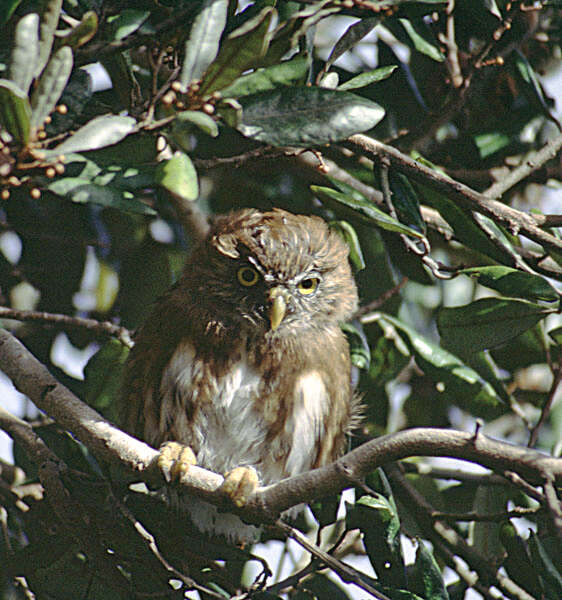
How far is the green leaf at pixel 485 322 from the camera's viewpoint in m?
2.98

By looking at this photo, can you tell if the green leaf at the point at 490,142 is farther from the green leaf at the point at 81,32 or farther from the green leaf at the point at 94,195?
the green leaf at the point at 81,32

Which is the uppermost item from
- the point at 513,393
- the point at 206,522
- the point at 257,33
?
the point at 257,33

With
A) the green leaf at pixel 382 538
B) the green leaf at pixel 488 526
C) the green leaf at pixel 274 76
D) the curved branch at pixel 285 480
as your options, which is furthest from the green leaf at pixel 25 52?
the green leaf at pixel 488 526

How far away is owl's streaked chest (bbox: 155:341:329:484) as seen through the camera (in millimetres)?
3420

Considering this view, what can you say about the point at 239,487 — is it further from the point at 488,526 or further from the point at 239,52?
the point at 488,526

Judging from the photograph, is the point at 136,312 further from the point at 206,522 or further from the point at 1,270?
the point at 206,522

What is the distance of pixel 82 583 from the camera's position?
3.22m

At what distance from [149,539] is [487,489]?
1.60 meters

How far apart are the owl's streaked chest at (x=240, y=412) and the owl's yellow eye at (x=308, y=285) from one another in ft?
1.24

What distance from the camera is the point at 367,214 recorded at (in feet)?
9.03

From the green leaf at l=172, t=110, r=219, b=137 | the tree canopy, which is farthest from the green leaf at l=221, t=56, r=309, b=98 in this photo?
the green leaf at l=172, t=110, r=219, b=137

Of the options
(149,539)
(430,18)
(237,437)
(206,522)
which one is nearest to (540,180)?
(430,18)

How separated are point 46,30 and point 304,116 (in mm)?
762

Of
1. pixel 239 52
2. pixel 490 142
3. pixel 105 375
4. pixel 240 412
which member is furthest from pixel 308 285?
pixel 239 52
